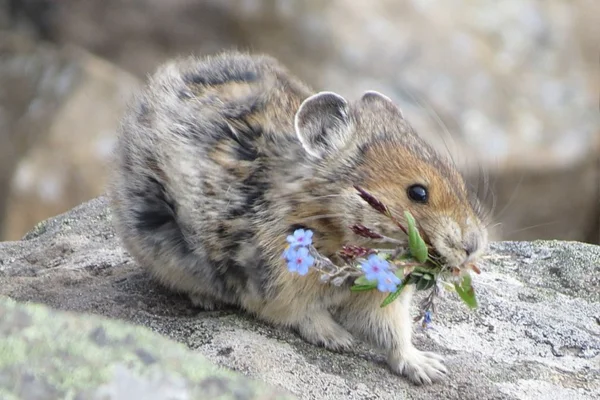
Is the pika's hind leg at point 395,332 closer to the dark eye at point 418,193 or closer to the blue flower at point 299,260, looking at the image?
the dark eye at point 418,193

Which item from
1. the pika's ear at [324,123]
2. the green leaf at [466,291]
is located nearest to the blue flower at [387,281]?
the green leaf at [466,291]

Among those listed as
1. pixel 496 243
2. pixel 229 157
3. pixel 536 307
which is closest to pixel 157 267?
pixel 229 157

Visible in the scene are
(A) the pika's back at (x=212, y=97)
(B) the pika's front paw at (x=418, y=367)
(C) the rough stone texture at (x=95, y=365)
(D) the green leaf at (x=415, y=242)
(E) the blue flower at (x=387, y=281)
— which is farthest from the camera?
(A) the pika's back at (x=212, y=97)

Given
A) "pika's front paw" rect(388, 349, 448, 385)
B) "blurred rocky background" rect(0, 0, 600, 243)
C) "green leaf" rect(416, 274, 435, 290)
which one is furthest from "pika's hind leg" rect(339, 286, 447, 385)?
"blurred rocky background" rect(0, 0, 600, 243)

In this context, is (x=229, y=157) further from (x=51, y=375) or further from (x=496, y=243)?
(x=496, y=243)

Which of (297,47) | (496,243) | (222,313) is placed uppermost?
(297,47)

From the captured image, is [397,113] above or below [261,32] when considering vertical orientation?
below
